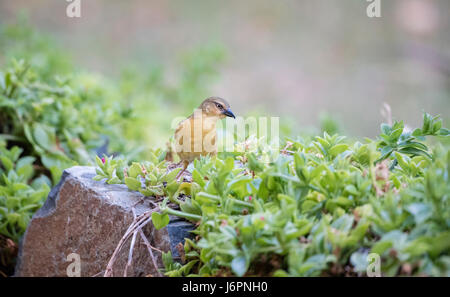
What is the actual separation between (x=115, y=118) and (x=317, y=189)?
8.85 feet

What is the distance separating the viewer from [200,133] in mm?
3053

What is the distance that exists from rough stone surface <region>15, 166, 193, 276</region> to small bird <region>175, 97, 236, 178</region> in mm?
654

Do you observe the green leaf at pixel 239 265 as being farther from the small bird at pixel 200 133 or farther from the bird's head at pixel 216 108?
the bird's head at pixel 216 108

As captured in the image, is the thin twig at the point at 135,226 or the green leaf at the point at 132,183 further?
the green leaf at the point at 132,183

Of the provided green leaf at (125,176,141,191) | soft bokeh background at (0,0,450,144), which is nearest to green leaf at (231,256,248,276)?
green leaf at (125,176,141,191)

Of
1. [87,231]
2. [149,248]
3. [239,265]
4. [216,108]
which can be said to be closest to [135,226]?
[149,248]

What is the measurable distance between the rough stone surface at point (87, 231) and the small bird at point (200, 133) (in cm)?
65

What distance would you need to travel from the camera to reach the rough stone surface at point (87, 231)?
76.5 inches

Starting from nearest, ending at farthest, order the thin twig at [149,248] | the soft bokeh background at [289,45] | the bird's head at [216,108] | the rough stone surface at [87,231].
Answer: the thin twig at [149,248] → the rough stone surface at [87,231] → the bird's head at [216,108] → the soft bokeh background at [289,45]

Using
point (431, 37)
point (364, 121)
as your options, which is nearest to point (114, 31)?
point (364, 121)

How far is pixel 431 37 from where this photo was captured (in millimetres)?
9719

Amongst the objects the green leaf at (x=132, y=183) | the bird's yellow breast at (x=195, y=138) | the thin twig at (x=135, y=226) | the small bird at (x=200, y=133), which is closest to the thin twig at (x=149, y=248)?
the thin twig at (x=135, y=226)

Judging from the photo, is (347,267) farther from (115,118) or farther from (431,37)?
(431,37)

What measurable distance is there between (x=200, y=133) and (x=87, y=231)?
1087 mm
